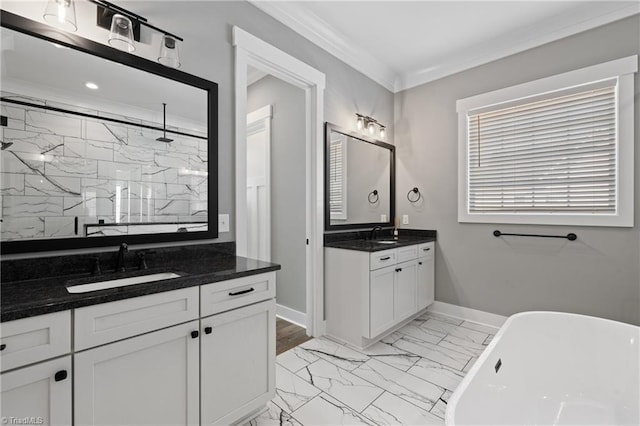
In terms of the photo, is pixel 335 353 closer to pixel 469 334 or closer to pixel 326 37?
pixel 469 334

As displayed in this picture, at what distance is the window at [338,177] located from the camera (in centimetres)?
295

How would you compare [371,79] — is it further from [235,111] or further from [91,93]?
[91,93]

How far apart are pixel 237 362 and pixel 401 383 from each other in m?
1.19

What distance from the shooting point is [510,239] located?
2.96 meters

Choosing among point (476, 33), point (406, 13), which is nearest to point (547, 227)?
point (476, 33)

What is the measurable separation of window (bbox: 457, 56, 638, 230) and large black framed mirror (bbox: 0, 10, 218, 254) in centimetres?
264

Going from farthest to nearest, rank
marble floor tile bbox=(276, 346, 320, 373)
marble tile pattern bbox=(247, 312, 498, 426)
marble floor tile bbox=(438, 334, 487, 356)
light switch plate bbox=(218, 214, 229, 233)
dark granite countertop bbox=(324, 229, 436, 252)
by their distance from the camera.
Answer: dark granite countertop bbox=(324, 229, 436, 252)
marble floor tile bbox=(438, 334, 487, 356)
marble floor tile bbox=(276, 346, 320, 373)
light switch plate bbox=(218, 214, 229, 233)
marble tile pattern bbox=(247, 312, 498, 426)

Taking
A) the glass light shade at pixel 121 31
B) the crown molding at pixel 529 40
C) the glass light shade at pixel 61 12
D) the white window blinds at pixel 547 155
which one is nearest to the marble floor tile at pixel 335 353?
the white window blinds at pixel 547 155

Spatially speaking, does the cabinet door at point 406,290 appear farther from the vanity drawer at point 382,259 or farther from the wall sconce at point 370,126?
the wall sconce at point 370,126

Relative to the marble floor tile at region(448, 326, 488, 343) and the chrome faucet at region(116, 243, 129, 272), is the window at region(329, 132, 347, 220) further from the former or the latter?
the chrome faucet at region(116, 243, 129, 272)

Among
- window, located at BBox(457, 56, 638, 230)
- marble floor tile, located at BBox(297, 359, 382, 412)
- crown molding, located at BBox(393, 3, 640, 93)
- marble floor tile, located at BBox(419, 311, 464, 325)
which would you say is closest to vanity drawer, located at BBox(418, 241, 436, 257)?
window, located at BBox(457, 56, 638, 230)

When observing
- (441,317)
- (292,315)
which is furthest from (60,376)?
(441,317)

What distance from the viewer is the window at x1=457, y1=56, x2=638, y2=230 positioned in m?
2.43

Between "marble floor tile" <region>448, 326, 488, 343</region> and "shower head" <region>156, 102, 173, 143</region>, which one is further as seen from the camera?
"marble floor tile" <region>448, 326, 488, 343</region>
